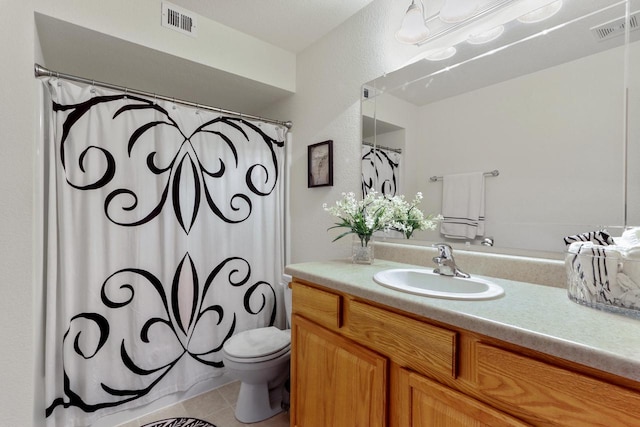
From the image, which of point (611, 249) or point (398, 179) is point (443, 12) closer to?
point (398, 179)

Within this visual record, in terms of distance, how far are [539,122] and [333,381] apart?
51.9 inches

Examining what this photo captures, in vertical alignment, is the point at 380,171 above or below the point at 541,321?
above

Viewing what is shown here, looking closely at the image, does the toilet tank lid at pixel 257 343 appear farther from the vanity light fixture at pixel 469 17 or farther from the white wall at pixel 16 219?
the vanity light fixture at pixel 469 17

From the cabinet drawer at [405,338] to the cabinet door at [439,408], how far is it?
0.04 meters

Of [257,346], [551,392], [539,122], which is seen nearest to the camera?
[551,392]

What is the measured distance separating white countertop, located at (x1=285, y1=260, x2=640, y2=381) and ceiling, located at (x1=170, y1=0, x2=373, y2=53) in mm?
1665

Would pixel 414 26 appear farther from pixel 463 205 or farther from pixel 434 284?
pixel 434 284

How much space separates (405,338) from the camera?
927 millimetres

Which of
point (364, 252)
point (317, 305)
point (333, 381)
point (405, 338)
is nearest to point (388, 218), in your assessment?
point (364, 252)

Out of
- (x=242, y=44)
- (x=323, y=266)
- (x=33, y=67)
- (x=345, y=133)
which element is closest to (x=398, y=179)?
(x=345, y=133)

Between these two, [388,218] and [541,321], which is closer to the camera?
[541,321]

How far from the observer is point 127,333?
169 cm

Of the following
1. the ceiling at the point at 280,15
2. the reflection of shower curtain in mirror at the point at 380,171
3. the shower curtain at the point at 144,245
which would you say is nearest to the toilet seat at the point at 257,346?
the shower curtain at the point at 144,245

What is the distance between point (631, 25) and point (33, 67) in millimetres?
2473
